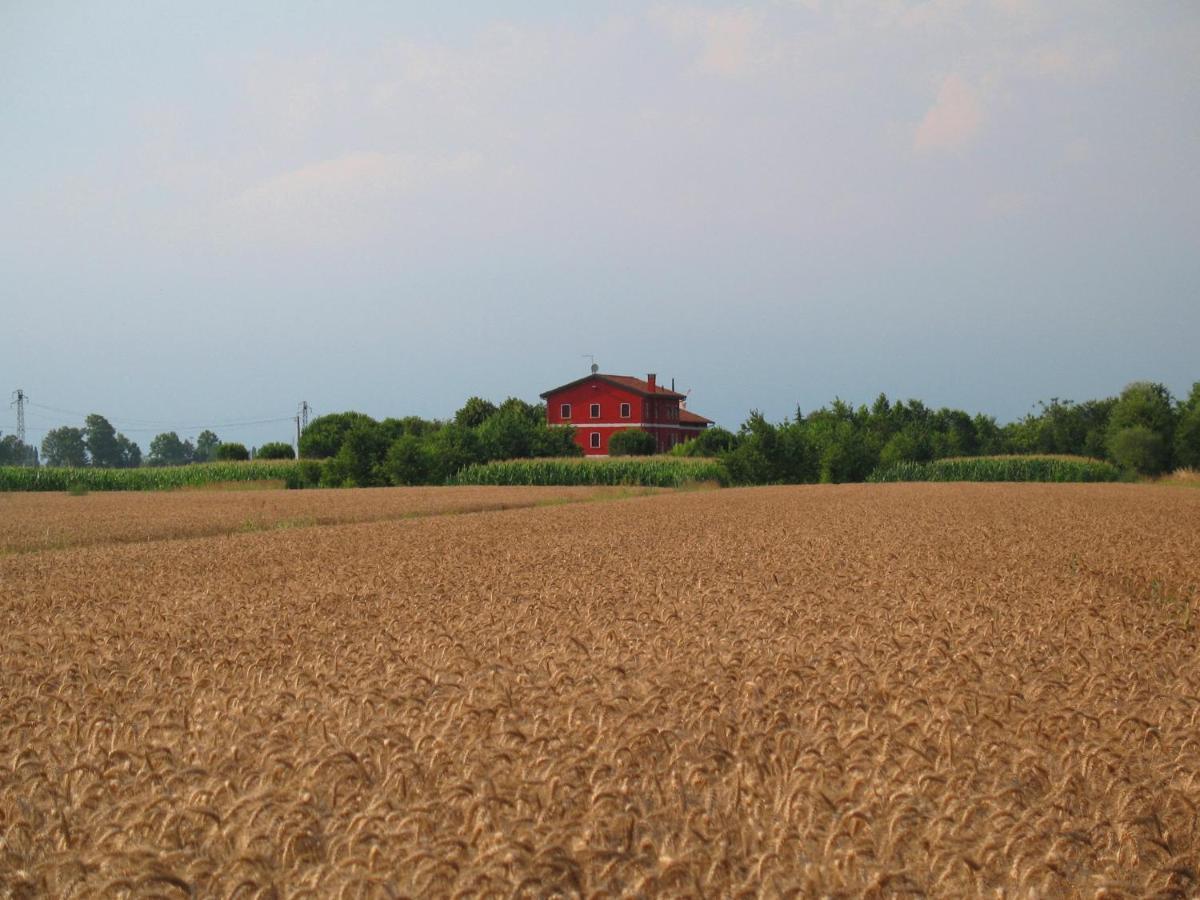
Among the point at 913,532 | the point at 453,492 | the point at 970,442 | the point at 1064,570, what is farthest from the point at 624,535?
the point at 970,442

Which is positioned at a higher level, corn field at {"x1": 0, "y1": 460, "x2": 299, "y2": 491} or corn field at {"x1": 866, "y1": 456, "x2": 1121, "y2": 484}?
corn field at {"x1": 0, "y1": 460, "x2": 299, "y2": 491}

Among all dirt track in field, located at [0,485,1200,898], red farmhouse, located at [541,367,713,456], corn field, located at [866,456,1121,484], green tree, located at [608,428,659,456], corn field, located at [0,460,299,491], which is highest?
red farmhouse, located at [541,367,713,456]

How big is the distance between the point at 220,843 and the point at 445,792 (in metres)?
0.69

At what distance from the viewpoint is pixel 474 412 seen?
→ 281 ft

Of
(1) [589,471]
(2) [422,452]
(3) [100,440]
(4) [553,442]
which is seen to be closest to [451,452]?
(2) [422,452]

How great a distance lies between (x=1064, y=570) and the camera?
33.9 ft

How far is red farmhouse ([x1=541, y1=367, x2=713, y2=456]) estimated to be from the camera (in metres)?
79.2

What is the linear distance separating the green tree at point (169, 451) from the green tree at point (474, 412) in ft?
340

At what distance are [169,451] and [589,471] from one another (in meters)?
143

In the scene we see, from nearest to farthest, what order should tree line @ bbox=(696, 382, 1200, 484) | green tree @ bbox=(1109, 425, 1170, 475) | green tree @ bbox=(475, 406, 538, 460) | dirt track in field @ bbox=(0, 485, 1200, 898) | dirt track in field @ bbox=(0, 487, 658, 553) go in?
dirt track in field @ bbox=(0, 485, 1200, 898) < dirt track in field @ bbox=(0, 487, 658, 553) < tree line @ bbox=(696, 382, 1200, 484) < green tree @ bbox=(1109, 425, 1170, 475) < green tree @ bbox=(475, 406, 538, 460)

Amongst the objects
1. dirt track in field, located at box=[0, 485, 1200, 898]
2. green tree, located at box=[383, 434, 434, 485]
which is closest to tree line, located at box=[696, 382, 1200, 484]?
green tree, located at box=[383, 434, 434, 485]

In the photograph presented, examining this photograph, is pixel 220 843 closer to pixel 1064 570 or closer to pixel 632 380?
pixel 1064 570

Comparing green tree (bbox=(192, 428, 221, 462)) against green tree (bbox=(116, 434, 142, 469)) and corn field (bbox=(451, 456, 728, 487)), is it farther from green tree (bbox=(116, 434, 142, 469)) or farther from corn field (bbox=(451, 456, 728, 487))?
corn field (bbox=(451, 456, 728, 487))

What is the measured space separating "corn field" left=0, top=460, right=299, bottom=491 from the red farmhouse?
88.1ft
